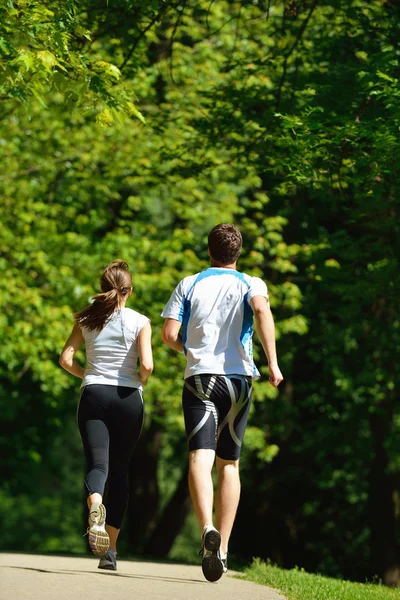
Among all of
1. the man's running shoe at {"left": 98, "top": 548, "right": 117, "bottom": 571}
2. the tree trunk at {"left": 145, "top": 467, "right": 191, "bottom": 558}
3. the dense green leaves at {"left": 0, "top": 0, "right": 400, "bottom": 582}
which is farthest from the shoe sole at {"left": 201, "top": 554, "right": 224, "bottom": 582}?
the tree trunk at {"left": 145, "top": 467, "right": 191, "bottom": 558}

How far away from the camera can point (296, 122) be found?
8.32 metres

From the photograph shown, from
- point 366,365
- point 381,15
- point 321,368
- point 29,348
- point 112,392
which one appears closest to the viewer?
point 112,392

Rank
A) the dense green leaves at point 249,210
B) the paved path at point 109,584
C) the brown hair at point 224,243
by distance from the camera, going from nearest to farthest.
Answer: the paved path at point 109,584, the brown hair at point 224,243, the dense green leaves at point 249,210

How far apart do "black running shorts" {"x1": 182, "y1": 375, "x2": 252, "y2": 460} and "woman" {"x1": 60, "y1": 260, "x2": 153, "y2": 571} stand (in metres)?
0.52

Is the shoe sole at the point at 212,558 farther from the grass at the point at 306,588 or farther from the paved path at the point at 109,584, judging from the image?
the grass at the point at 306,588

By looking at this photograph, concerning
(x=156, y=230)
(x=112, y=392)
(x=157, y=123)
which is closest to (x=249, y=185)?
(x=156, y=230)

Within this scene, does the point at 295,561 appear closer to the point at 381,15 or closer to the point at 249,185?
the point at 249,185

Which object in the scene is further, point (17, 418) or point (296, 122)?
point (17, 418)

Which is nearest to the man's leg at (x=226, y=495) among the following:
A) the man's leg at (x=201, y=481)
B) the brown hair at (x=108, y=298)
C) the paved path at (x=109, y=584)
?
the man's leg at (x=201, y=481)

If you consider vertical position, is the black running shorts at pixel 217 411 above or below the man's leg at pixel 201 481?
above

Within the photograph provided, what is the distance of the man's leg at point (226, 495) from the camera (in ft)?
20.0

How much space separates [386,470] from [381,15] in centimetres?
1044

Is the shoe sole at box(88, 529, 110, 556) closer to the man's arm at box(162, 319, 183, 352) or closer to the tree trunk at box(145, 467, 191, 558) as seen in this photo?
the man's arm at box(162, 319, 183, 352)

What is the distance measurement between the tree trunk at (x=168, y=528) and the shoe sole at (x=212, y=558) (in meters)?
13.6
